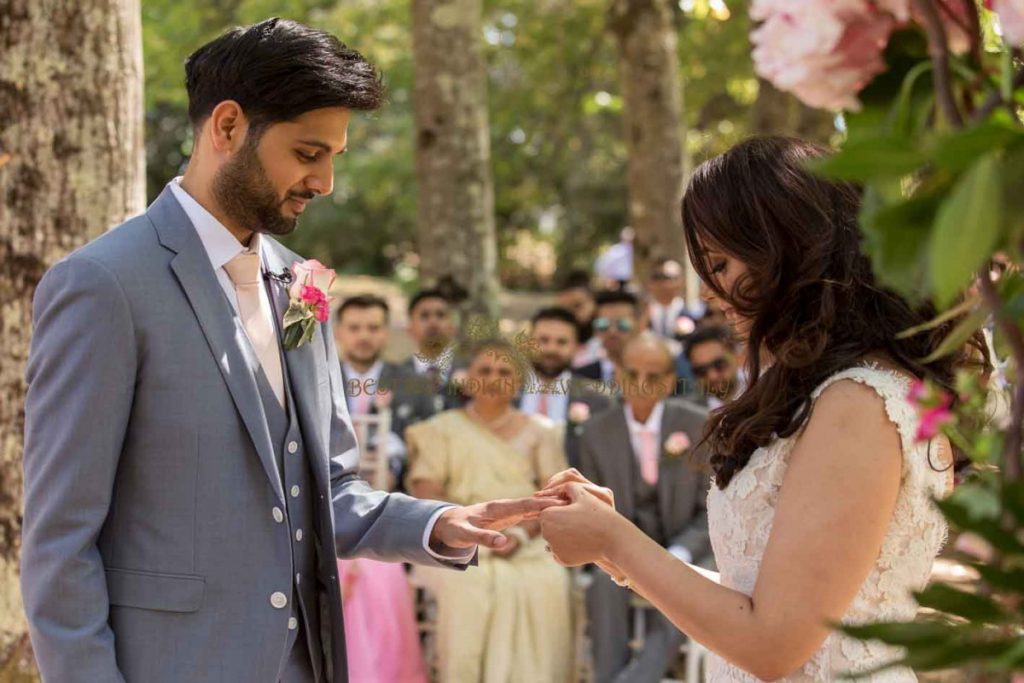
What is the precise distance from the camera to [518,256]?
2578cm

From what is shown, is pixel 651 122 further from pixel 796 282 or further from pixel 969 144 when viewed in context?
pixel 969 144

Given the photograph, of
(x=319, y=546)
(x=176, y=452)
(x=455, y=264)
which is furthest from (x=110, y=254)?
(x=455, y=264)

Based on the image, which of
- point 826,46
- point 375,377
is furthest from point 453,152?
point 826,46

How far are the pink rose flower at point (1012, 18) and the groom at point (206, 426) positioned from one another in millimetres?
1525

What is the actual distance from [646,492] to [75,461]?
4436 mm

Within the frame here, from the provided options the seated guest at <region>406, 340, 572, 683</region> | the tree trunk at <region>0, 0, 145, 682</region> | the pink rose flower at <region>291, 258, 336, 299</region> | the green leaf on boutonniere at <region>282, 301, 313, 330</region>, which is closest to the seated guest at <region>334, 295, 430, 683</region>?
the seated guest at <region>406, 340, 572, 683</region>

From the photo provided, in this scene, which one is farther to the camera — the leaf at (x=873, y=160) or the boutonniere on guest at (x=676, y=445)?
the boutonniere on guest at (x=676, y=445)

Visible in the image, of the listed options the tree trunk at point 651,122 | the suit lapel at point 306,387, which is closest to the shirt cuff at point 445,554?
the suit lapel at point 306,387

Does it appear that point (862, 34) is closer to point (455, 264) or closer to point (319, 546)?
point (319, 546)

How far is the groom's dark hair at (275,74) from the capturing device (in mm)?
2537

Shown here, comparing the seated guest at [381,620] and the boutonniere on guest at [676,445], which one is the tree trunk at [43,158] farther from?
the boutonniere on guest at [676,445]

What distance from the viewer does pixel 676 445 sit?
635 cm

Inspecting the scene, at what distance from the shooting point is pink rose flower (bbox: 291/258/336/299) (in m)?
2.71

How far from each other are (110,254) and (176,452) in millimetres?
397
